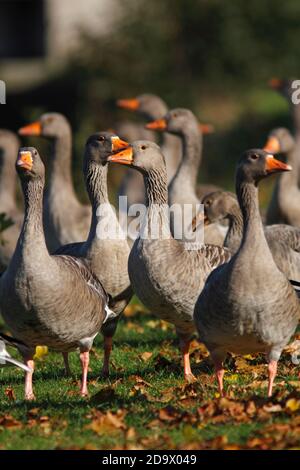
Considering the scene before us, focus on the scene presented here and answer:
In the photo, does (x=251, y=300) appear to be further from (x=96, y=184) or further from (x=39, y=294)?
(x=96, y=184)

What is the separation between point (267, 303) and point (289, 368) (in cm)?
153

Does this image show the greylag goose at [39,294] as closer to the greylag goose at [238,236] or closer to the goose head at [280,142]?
the greylag goose at [238,236]

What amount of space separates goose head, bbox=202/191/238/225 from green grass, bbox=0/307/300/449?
1.71 meters

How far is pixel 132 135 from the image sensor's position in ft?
50.3

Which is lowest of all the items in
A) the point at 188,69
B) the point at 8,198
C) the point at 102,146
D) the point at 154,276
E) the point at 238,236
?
the point at 154,276

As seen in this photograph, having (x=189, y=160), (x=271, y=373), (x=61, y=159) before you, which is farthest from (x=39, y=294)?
(x=61, y=159)

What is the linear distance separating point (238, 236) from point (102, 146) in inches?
63.7

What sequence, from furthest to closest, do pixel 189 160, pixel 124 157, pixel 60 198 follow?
1. pixel 60 198
2. pixel 189 160
3. pixel 124 157

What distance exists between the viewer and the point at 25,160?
7488 millimetres

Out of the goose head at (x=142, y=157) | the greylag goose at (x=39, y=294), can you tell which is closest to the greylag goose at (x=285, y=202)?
the goose head at (x=142, y=157)

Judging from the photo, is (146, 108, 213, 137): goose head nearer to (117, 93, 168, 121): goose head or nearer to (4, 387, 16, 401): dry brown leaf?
(117, 93, 168, 121): goose head

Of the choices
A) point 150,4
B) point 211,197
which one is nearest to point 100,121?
point 150,4

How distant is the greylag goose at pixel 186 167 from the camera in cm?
1095
